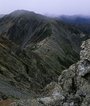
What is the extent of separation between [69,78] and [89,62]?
3.10 m

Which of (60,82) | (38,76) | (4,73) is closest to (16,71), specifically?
(4,73)

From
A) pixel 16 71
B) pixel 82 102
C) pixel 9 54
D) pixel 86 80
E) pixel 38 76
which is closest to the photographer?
pixel 82 102

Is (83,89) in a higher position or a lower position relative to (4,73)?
higher

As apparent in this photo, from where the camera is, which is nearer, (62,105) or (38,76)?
(62,105)

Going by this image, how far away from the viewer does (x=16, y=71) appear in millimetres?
102250

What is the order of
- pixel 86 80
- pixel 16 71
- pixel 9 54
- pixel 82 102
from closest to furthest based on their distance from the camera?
pixel 82 102
pixel 86 80
pixel 16 71
pixel 9 54

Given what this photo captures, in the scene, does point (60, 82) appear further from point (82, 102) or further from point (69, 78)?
point (82, 102)

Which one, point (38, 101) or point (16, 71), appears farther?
point (16, 71)

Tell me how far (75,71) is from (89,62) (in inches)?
85.0

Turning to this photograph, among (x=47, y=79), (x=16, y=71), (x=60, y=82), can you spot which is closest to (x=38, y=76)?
(x=47, y=79)

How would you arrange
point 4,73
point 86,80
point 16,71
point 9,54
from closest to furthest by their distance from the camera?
1. point 86,80
2. point 4,73
3. point 16,71
4. point 9,54

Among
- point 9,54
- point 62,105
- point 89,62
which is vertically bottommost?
point 9,54

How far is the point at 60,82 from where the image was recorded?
41.3 metres

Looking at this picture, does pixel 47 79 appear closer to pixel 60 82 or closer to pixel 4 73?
pixel 4 73
